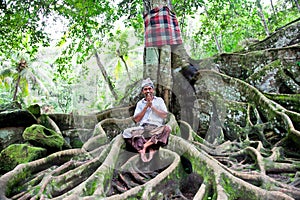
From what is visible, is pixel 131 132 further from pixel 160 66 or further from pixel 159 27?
pixel 159 27

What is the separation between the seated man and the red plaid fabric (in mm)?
1524

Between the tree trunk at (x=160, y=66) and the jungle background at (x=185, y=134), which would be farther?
the tree trunk at (x=160, y=66)

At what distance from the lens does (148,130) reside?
3686mm

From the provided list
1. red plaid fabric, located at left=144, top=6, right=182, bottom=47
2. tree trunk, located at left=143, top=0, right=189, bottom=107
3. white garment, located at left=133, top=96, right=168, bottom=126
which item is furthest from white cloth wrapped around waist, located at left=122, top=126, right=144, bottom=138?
red plaid fabric, located at left=144, top=6, right=182, bottom=47

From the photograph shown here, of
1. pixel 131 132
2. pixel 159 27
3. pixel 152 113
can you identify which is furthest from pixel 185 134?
pixel 159 27

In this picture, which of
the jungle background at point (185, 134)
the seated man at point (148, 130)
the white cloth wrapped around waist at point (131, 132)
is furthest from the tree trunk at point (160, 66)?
the white cloth wrapped around waist at point (131, 132)

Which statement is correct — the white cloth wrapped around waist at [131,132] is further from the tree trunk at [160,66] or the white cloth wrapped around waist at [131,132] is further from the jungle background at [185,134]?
the tree trunk at [160,66]

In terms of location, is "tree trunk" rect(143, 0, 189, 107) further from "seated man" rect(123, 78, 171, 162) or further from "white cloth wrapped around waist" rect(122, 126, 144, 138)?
"white cloth wrapped around waist" rect(122, 126, 144, 138)

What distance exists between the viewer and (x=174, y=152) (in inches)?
131

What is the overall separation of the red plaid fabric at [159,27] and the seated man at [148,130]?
5.00 feet

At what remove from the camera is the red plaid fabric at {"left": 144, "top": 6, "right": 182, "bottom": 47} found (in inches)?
196

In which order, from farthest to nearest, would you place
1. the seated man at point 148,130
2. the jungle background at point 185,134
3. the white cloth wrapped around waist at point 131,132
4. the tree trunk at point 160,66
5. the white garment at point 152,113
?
the tree trunk at point 160,66
the white garment at point 152,113
the white cloth wrapped around waist at point 131,132
the seated man at point 148,130
the jungle background at point 185,134

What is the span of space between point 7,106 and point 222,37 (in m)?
10.3

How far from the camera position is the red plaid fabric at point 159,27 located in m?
4.98
